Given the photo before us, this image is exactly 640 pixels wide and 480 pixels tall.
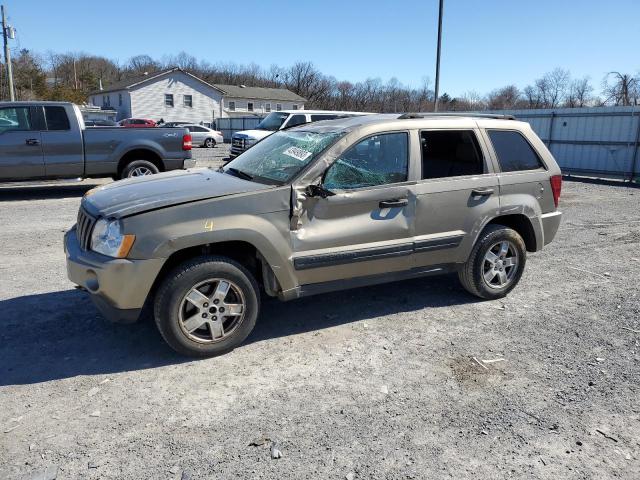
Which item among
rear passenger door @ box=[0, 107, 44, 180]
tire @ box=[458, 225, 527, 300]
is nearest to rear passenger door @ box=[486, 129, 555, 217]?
tire @ box=[458, 225, 527, 300]

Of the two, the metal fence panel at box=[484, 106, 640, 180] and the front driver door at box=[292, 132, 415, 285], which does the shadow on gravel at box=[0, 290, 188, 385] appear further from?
the metal fence panel at box=[484, 106, 640, 180]

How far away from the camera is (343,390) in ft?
11.2

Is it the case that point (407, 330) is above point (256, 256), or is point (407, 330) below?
below

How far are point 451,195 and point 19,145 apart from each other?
29.8ft

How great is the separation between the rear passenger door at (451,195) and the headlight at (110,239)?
94.6 inches

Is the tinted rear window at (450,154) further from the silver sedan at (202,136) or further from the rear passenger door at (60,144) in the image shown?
the silver sedan at (202,136)

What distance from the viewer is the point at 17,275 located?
561 cm

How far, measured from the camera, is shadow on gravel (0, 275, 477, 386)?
3689mm

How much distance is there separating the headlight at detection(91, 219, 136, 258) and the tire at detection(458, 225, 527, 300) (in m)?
3.09

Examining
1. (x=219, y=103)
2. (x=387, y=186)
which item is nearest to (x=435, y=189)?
(x=387, y=186)

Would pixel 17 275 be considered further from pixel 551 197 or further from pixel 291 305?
pixel 551 197

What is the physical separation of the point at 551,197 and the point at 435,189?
158cm

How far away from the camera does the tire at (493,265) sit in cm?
492

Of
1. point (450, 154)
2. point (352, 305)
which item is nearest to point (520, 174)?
point (450, 154)
